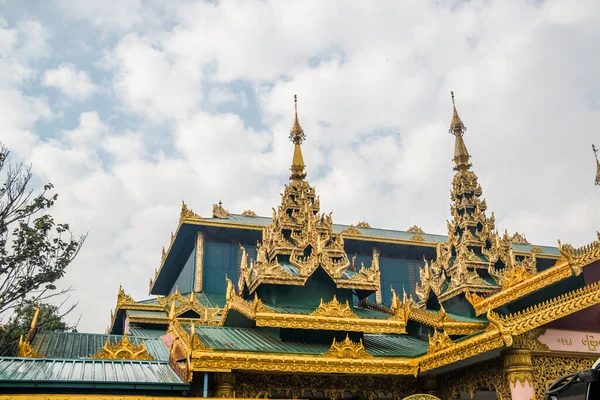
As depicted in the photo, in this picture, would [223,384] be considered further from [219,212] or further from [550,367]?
[219,212]

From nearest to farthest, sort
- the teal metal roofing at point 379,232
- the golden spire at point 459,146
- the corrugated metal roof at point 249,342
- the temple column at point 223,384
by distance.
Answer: the temple column at point 223,384 < the corrugated metal roof at point 249,342 < the golden spire at point 459,146 < the teal metal roofing at point 379,232

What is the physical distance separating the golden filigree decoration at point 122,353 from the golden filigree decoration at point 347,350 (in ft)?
15.4

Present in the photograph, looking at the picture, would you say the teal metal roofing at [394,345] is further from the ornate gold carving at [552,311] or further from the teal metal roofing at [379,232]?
the teal metal roofing at [379,232]

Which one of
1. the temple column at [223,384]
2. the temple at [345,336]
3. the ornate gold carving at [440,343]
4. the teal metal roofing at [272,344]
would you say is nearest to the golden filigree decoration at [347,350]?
the temple at [345,336]

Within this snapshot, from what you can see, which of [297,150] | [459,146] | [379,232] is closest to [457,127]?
[459,146]

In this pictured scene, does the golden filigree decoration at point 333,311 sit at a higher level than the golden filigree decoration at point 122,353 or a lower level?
higher

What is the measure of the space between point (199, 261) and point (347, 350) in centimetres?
1599

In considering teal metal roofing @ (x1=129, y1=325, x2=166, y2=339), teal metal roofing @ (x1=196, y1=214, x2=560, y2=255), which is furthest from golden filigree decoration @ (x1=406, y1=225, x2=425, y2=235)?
teal metal roofing @ (x1=129, y1=325, x2=166, y2=339)

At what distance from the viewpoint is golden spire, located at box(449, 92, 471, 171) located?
2355cm

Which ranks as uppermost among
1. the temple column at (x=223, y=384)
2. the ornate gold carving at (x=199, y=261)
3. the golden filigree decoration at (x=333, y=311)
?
the ornate gold carving at (x=199, y=261)

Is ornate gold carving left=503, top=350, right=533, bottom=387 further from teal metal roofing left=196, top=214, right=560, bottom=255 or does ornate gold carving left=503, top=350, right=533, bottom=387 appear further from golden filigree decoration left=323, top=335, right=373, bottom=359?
teal metal roofing left=196, top=214, right=560, bottom=255

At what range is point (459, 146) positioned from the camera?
79.0 ft

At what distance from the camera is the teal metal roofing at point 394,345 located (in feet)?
52.2

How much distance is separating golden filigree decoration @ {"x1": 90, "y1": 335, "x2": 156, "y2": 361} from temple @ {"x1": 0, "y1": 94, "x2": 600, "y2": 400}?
27mm
